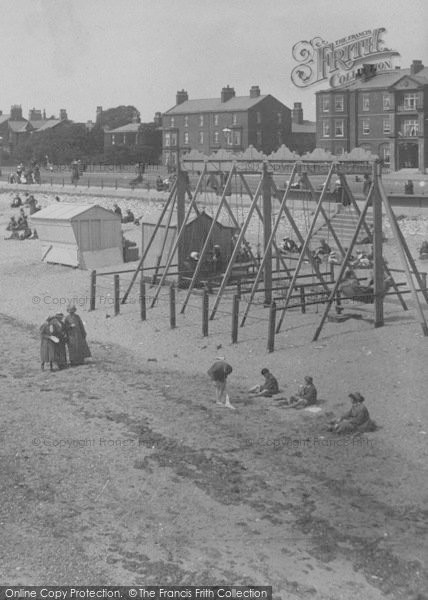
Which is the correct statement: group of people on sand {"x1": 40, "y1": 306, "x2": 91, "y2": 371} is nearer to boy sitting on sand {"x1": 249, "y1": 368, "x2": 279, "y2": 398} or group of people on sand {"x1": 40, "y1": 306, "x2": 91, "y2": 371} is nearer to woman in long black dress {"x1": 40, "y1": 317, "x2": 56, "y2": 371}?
woman in long black dress {"x1": 40, "y1": 317, "x2": 56, "y2": 371}

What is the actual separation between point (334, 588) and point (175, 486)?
3.58 meters

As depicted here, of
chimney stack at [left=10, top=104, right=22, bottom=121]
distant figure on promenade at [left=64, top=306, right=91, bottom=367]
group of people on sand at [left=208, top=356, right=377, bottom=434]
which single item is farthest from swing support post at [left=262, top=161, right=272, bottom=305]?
chimney stack at [left=10, top=104, right=22, bottom=121]

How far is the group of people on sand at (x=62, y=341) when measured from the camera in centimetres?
1967

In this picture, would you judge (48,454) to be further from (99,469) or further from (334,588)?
(334,588)

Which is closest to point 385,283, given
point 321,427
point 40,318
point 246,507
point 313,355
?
point 313,355

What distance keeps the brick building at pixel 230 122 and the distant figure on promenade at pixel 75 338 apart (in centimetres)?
6403

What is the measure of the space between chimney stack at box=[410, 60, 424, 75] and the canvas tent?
4589cm

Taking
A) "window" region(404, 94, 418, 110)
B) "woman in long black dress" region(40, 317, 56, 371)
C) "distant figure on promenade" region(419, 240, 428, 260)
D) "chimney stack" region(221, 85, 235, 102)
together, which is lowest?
"woman in long black dress" region(40, 317, 56, 371)

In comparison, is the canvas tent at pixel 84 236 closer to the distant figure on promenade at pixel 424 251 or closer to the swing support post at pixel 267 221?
the swing support post at pixel 267 221

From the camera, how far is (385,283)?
22578 millimetres

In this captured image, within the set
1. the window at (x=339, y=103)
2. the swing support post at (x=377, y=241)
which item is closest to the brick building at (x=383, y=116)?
the window at (x=339, y=103)

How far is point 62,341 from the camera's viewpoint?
784 inches

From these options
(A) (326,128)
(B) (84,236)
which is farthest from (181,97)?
(B) (84,236)

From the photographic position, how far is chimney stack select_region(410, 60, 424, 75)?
2854 inches
